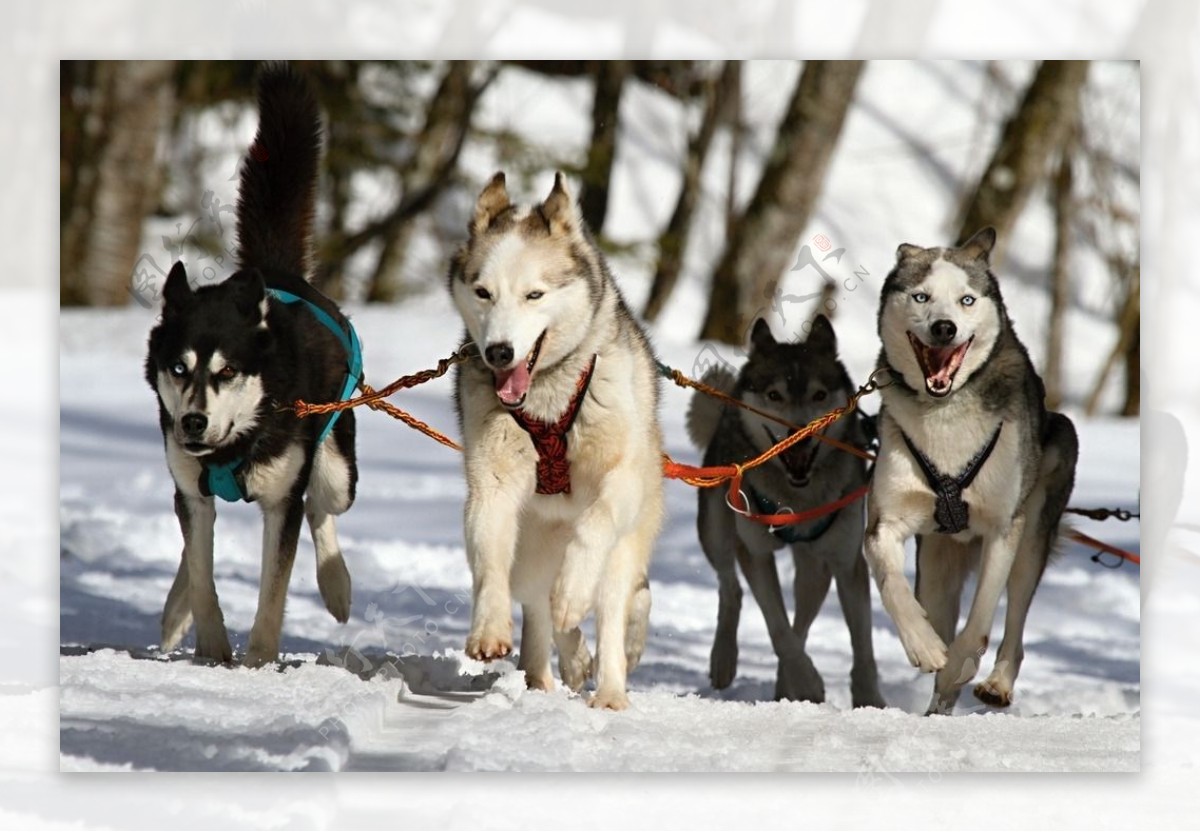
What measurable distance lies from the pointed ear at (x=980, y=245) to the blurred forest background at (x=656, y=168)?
539mm

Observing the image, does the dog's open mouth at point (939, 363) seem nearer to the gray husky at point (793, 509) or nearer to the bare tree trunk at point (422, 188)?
the gray husky at point (793, 509)

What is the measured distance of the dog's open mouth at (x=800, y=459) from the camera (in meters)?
4.13

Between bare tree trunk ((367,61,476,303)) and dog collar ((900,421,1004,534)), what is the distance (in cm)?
178

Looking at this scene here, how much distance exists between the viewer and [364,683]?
3852mm

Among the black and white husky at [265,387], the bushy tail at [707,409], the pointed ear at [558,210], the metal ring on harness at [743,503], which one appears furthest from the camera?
the bushy tail at [707,409]

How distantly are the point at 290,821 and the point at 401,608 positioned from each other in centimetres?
Answer: 77

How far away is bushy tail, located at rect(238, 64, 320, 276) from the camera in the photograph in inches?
157

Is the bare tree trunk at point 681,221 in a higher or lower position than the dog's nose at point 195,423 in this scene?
higher

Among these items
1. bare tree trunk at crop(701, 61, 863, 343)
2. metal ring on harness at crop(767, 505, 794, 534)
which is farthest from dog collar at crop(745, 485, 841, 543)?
bare tree trunk at crop(701, 61, 863, 343)

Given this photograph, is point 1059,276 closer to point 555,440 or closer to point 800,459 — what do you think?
point 800,459

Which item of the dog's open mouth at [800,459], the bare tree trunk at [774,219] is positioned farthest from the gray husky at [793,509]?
the bare tree trunk at [774,219]

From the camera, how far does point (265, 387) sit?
3.65m

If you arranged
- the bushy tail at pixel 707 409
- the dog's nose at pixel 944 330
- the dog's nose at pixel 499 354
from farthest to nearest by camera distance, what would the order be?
the bushy tail at pixel 707 409
the dog's nose at pixel 944 330
the dog's nose at pixel 499 354

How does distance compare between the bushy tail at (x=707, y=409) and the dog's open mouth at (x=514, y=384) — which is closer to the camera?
the dog's open mouth at (x=514, y=384)
